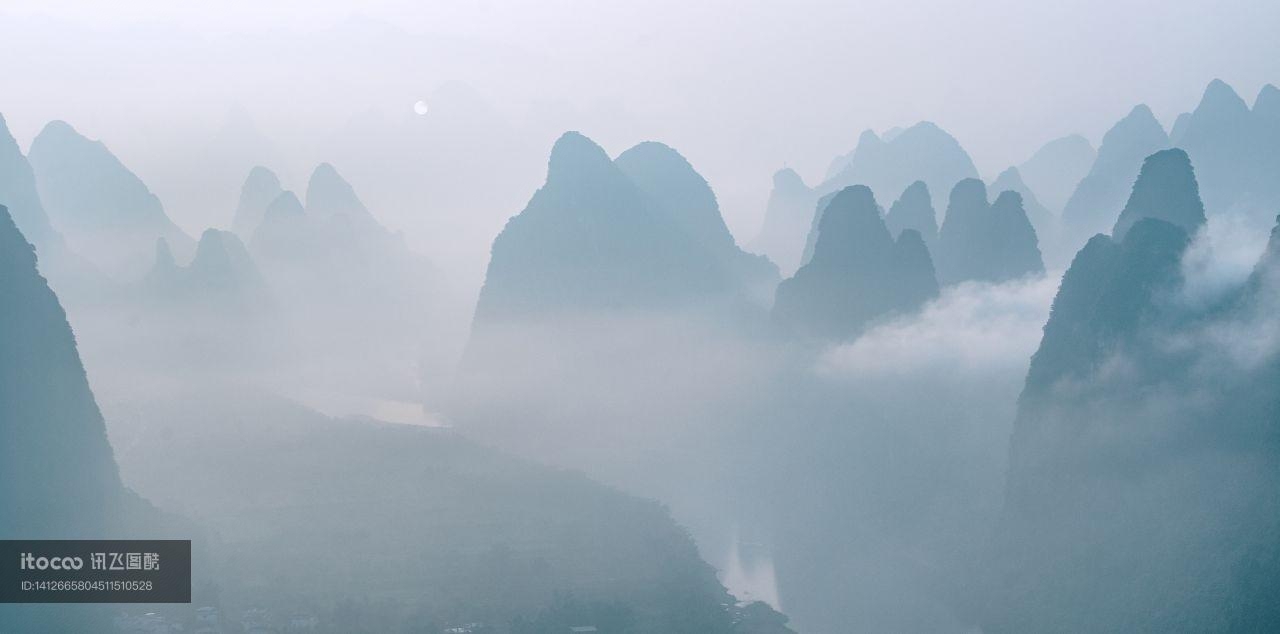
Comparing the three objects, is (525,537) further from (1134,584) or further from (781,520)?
(1134,584)

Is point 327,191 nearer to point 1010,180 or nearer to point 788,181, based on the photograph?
point 788,181

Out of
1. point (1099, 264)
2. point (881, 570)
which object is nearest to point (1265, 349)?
point (1099, 264)

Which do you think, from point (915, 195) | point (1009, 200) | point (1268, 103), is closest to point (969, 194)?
point (1009, 200)

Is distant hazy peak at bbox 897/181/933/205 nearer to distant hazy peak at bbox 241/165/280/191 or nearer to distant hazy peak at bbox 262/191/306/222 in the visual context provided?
distant hazy peak at bbox 262/191/306/222

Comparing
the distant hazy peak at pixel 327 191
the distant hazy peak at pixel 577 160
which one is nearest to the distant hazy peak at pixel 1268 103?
the distant hazy peak at pixel 577 160

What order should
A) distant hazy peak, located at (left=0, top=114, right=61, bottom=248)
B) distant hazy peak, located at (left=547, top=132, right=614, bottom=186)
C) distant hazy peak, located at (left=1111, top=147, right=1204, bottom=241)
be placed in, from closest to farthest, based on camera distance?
distant hazy peak, located at (left=1111, top=147, right=1204, bottom=241)
distant hazy peak, located at (left=547, top=132, right=614, bottom=186)
distant hazy peak, located at (left=0, top=114, right=61, bottom=248)

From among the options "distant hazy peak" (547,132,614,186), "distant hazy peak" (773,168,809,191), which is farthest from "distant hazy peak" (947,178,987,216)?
"distant hazy peak" (773,168,809,191)
